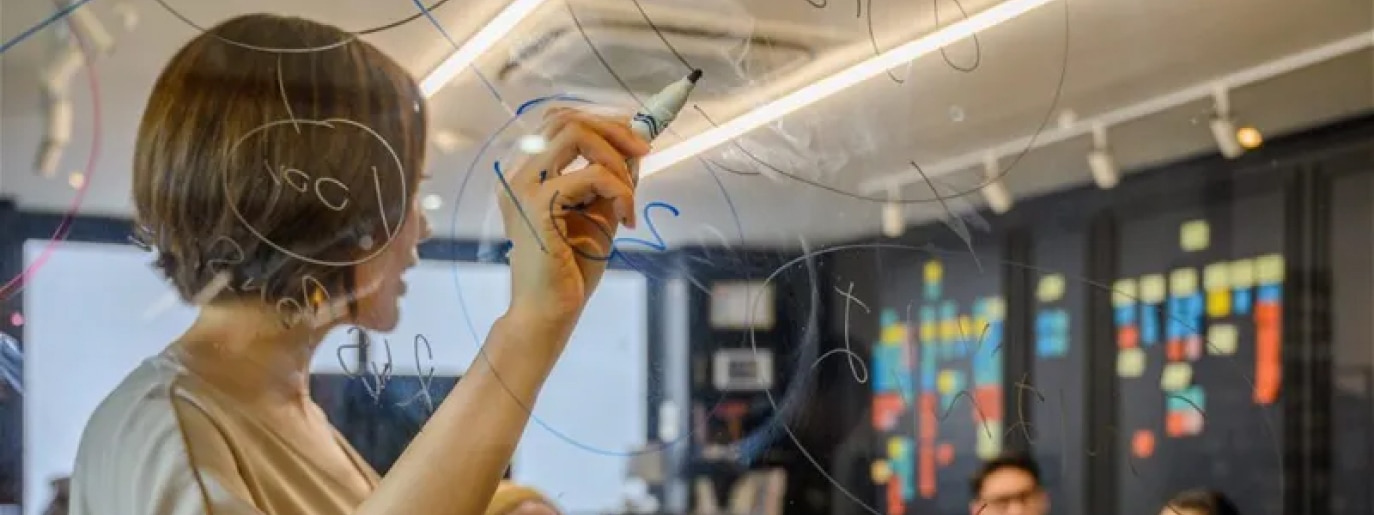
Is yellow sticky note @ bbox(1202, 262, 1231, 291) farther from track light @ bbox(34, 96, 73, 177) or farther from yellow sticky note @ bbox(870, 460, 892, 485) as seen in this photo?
track light @ bbox(34, 96, 73, 177)

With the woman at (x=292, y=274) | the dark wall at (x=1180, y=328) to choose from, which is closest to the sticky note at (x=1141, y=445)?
the dark wall at (x=1180, y=328)

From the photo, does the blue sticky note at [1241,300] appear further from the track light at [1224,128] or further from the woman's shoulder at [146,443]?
the woman's shoulder at [146,443]

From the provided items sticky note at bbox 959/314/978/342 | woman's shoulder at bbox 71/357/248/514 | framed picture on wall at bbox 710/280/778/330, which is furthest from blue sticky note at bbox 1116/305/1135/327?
woman's shoulder at bbox 71/357/248/514

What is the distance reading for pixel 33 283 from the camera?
43 centimetres

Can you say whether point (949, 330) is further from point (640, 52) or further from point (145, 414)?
point (145, 414)

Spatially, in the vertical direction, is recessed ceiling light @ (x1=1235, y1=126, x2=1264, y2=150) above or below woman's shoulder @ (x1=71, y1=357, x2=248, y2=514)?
above

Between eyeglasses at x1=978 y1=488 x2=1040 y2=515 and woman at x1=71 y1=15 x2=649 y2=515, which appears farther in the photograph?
eyeglasses at x1=978 y1=488 x2=1040 y2=515

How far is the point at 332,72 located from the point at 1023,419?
362 mm

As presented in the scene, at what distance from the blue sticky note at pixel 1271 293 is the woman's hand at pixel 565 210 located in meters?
0.40

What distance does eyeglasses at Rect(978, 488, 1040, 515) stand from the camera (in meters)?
0.57

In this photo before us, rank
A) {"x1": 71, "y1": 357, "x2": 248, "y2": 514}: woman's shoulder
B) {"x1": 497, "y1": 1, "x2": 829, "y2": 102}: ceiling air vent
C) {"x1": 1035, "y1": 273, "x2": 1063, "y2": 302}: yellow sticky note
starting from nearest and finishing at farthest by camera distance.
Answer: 1. {"x1": 71, "y1": 357, "x2": 248, "y2": 514}: woman's shoulder
2. {"x1": 497, "y1": 1, "x2": 829, "y2": 102}: ceiling air vent
3. {"x1": 1035, "y1": 273, "x2": 1063, "y2": 302}: yellow sticky note

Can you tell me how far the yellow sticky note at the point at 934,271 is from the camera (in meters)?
0.56

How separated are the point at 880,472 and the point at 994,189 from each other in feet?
0.50

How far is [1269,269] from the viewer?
67cm
